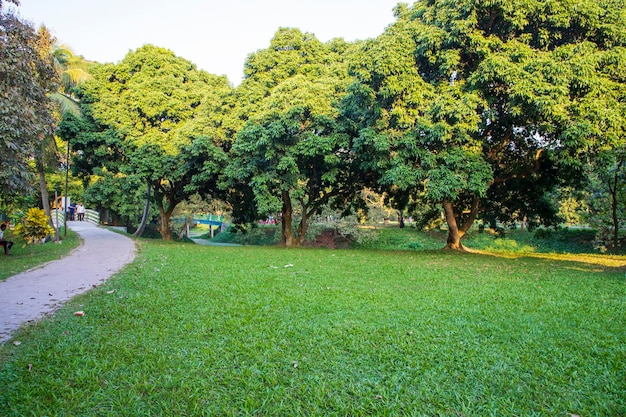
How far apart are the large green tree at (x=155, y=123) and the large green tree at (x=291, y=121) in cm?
141

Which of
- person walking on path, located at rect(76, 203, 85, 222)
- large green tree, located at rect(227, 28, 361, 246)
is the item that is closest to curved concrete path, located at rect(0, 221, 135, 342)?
large green tree, located at rect(227, 28, 361, 246)

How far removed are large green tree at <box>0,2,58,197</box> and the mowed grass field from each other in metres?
4.28

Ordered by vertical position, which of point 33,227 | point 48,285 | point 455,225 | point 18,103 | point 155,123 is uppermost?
point 155,123

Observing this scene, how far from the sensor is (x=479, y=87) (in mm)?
9266

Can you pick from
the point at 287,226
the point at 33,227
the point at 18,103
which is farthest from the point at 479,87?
the point at 33,227

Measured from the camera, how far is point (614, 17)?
8.91 metres

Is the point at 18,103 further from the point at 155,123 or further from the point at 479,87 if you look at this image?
the point at 479,87

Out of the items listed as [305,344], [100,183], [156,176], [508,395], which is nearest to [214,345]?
[305,344]

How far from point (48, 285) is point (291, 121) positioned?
25.6ft

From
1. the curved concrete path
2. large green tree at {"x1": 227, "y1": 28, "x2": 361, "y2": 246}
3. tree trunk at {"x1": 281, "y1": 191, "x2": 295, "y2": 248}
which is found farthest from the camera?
tree trunk at {"x1": 281, "y1": 191, "x2": 295, "y2": 248}

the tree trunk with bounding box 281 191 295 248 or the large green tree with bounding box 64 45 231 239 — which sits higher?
the large green tree with bounding box 64 45 231 239

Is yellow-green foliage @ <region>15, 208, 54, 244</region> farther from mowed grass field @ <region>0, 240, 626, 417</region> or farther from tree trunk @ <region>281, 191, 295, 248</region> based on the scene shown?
tree trunk @ <region>281, 191, 295, 248</region>

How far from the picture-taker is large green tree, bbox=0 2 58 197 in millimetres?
7281

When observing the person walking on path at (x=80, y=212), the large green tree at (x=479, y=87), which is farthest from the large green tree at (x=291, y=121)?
the person walking on path at (x=80, y=212)
